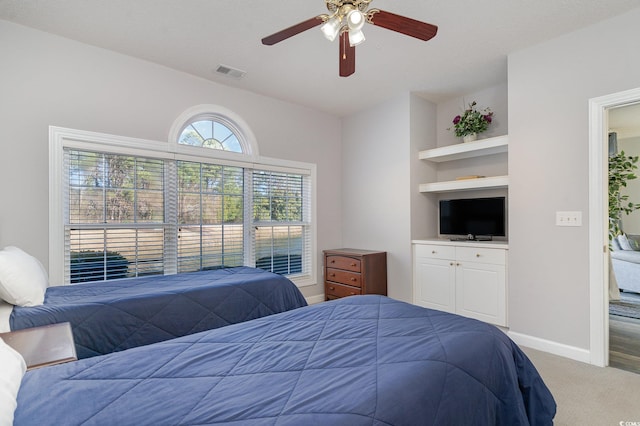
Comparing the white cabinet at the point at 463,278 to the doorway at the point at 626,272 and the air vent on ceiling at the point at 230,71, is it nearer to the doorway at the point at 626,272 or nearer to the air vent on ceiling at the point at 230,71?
the doorway at the point at 626,272

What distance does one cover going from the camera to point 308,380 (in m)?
1.06

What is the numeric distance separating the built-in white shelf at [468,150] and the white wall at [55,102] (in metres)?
2.43

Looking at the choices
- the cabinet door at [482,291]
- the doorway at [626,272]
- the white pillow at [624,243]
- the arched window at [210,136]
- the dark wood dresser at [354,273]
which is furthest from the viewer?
the white pillow at [624,243]

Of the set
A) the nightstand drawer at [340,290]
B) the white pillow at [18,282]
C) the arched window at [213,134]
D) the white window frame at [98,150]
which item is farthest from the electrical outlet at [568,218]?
the white pillow at [18,282]

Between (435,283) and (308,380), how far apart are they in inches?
130

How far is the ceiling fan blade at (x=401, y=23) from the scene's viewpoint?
1.85 meters

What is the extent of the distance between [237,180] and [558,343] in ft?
12.0

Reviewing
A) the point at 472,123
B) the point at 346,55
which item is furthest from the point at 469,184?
the point at 346,55

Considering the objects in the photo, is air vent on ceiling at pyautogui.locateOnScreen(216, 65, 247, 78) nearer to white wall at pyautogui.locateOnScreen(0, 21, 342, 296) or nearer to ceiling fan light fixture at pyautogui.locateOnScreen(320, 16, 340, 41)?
white wall at pyautogui.locateOnScreen(0, 21, 342, 296)

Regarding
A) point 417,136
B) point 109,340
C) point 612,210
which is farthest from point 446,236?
point 109,340

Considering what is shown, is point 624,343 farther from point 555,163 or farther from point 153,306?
point 153,306

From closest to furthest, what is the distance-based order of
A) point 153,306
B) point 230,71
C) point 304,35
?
1. point 153,306
2. point 304,35
3. point 230,71

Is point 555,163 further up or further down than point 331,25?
further down

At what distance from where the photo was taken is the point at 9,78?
8.81 feet
